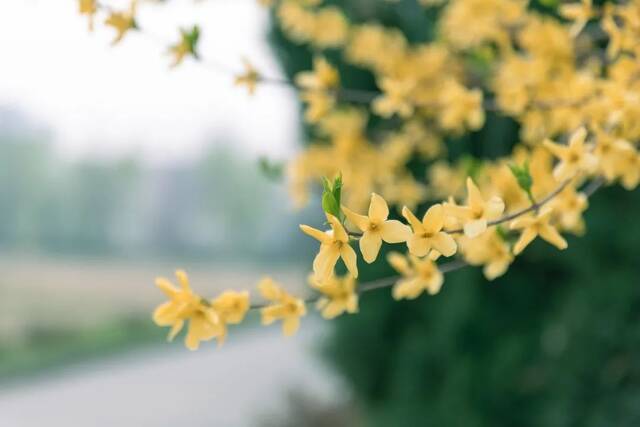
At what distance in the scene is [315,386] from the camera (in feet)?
18.9

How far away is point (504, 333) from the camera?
2178mm

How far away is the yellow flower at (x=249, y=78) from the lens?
102 centimetres

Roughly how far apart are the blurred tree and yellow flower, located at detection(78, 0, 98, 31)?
1388mm

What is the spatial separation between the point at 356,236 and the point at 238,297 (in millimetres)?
244

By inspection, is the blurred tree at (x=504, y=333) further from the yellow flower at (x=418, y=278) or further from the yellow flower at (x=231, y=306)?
the yellow flower at (x=231, y=306)

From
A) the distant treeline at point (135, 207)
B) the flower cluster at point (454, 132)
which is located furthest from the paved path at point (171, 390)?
the distant treeline at point (135, 207)

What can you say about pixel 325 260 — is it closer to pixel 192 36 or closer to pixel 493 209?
pixel 493 209

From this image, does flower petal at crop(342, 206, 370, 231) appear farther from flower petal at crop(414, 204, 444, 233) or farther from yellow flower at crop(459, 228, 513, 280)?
yellow flower at crop(459, 228, 513, 280)

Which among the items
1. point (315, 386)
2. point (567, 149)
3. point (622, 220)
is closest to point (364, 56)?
point (622, 220)

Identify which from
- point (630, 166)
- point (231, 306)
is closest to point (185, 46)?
point (231, 306)

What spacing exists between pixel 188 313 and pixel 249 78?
42cm

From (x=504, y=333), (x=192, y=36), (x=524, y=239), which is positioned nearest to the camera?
(x=524, y=239)

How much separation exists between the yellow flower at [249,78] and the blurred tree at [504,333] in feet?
3.66

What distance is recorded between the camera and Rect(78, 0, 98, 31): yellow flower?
79 cm
